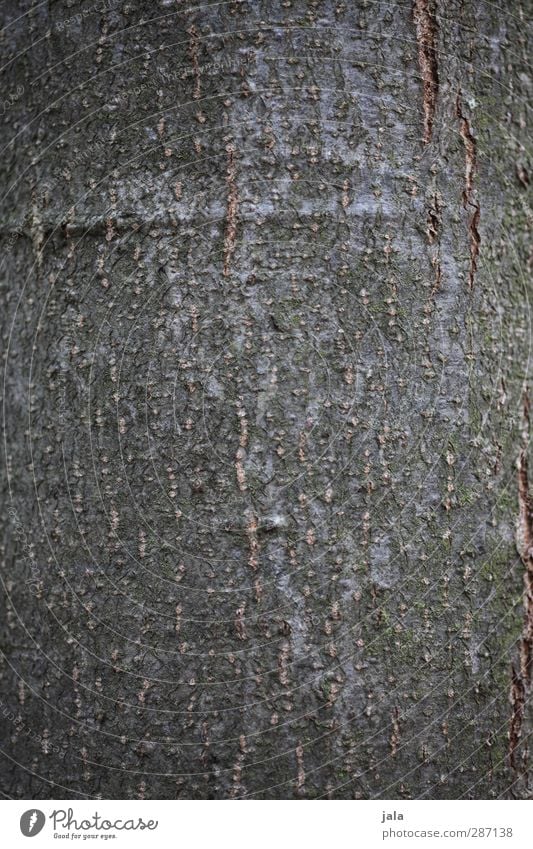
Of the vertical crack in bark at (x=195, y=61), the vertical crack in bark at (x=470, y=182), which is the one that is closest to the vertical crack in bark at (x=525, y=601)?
the vertical crack in bark at (x=470, y=182)

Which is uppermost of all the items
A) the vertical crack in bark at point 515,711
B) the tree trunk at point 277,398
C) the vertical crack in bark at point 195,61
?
the vertical crack in bark at point 195,61

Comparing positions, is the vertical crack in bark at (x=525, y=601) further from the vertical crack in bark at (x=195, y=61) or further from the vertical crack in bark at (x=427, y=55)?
the vertical crack in bark at (x=195, y=61)

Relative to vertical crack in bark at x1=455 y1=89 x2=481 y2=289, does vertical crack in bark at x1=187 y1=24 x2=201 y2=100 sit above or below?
above

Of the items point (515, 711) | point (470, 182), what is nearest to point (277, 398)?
point (470, 182)

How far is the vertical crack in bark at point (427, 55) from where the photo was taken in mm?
787

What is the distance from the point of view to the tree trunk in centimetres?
76

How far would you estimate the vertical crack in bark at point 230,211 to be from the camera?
758mm

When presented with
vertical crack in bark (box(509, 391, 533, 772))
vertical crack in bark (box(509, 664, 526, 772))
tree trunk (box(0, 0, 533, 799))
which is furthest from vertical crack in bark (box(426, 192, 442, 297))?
vertical crack in bark (box(509, 664, 526, 772))

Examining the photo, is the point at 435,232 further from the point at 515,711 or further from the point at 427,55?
the point at 515,711

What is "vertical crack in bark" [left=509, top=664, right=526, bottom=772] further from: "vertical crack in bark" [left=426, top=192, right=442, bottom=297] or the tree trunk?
"vertical crack in bark" [left=426, top=192, right=442, bottom=297]

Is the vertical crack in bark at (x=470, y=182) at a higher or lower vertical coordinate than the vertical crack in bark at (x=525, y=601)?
higher

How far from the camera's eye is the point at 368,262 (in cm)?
77

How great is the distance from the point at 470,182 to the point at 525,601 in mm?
473
